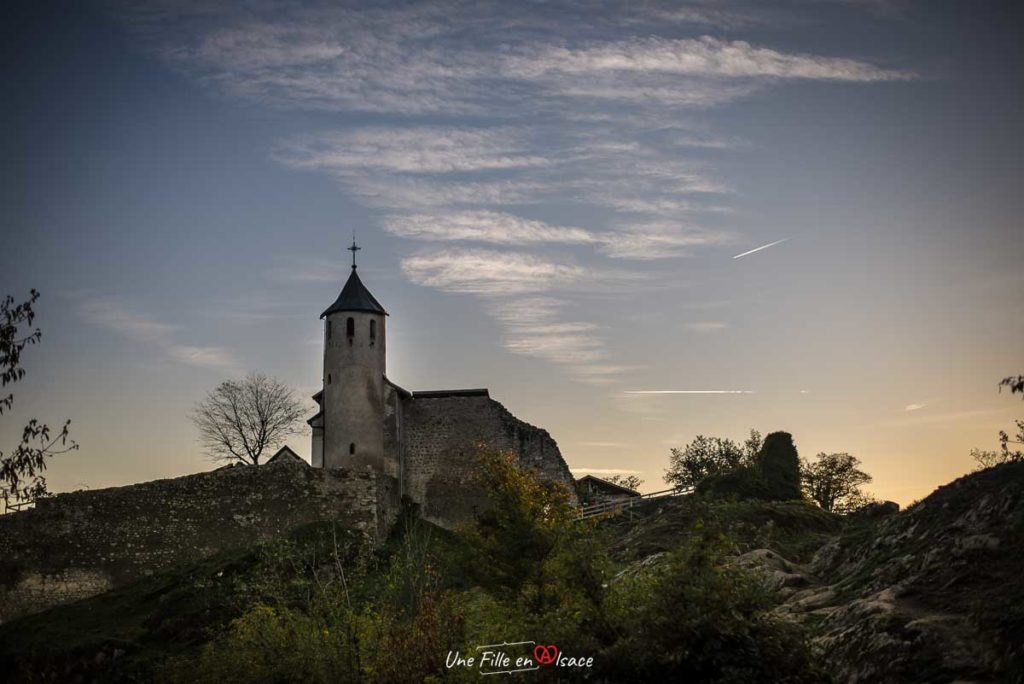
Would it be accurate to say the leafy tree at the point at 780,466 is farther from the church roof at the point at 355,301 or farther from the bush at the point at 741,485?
the church roof at the point at 355,301

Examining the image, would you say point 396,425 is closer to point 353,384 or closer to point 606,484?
point 353,384

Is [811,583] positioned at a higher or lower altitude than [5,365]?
lower

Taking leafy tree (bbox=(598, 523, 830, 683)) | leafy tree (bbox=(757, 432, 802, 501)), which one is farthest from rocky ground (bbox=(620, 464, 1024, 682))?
leafy tree (bbox=(757, 432, 802, 501))

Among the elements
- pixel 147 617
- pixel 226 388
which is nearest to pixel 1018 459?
pixel 147 617

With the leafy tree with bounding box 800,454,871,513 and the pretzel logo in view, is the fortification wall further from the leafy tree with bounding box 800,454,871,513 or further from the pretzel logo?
the leafy tree with bounding box 800,454,871,513

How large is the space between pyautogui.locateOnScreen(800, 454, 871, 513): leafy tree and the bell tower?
114ft

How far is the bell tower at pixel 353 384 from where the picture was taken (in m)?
38.5

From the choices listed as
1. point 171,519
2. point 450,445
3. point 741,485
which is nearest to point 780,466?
point 741,485

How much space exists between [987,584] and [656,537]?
15558 millimetres

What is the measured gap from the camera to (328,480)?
3309cm

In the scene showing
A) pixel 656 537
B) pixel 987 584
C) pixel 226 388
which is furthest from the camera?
pixel 226 388

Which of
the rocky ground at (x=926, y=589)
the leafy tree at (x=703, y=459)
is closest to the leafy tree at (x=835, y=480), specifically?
the leafy tree at (x=703, y=459)

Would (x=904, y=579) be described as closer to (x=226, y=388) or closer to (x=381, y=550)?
(x=381, y=550)

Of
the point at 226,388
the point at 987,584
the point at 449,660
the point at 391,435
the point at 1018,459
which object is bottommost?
the point at 449,660
